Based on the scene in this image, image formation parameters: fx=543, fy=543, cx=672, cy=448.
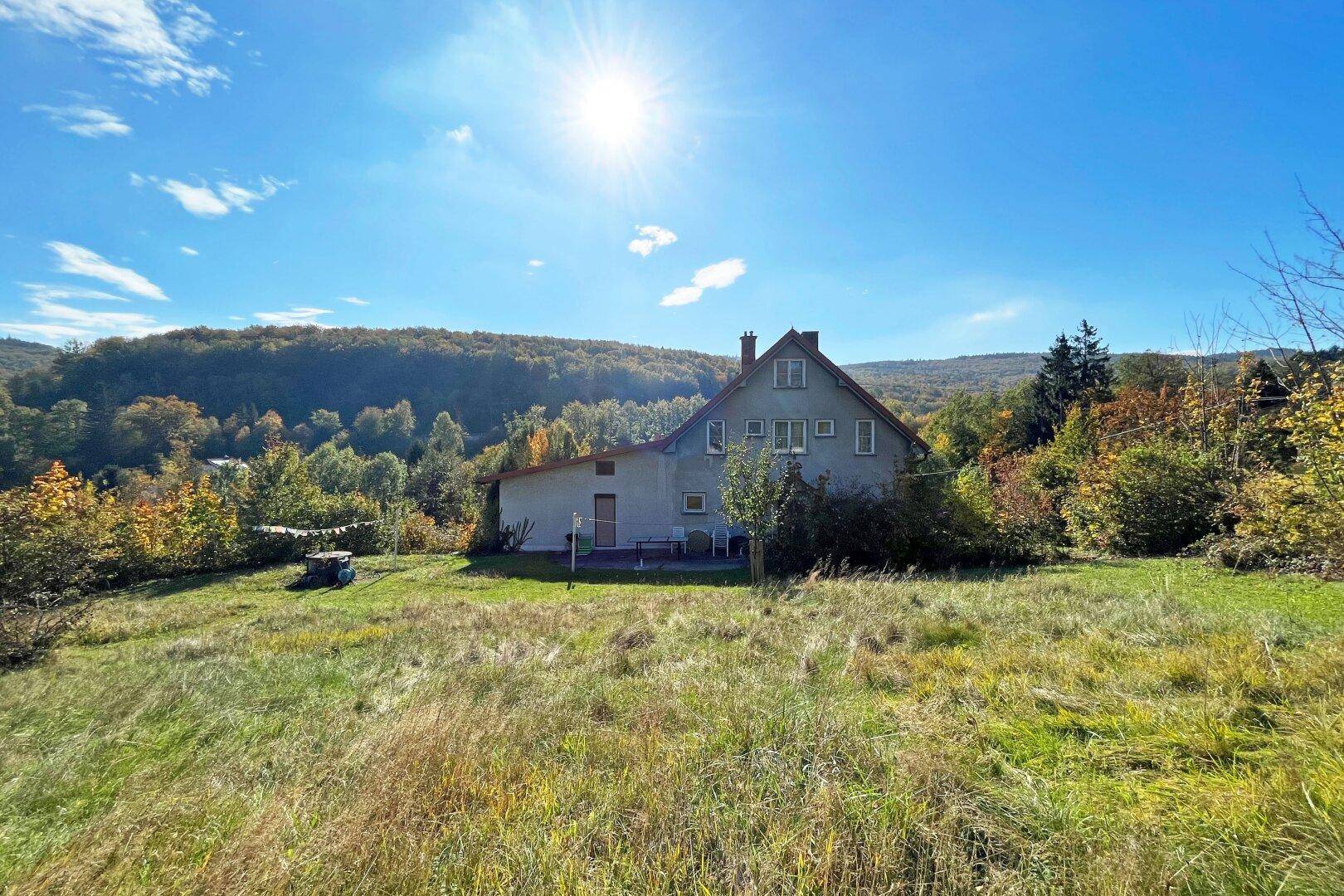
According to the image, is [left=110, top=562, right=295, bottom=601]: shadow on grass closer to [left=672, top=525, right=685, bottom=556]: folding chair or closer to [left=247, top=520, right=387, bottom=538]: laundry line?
[left=247, top=520, right=387, bottom=538]: laundry line

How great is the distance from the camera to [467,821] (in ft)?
9.55

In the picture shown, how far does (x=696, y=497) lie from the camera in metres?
22.2

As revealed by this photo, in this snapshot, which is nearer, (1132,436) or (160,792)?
(160,792)

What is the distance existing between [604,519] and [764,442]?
24.3 ft

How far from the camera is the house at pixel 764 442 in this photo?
22.1 m

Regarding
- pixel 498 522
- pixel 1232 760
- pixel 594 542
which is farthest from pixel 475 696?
pixel 498 522

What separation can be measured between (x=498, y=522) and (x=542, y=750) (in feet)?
68.2

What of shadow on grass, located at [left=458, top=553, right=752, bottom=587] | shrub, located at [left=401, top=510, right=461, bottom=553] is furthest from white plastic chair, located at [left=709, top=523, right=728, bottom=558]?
shrub, located at [left=401, top=510, right=461, bottom=553]

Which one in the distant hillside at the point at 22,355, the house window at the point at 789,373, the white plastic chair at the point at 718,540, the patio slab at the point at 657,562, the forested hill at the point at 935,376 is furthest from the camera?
the distant hillside at the point at 22,355

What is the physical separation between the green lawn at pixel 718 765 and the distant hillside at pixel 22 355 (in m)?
138

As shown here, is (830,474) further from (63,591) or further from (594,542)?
(63,591)

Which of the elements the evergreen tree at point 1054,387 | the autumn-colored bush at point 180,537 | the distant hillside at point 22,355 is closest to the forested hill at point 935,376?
the evergreen tree at point 1054,387

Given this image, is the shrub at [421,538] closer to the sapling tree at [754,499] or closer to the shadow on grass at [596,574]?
the shadow on grass at [596,574]

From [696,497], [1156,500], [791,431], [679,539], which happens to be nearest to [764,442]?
[791,431]
